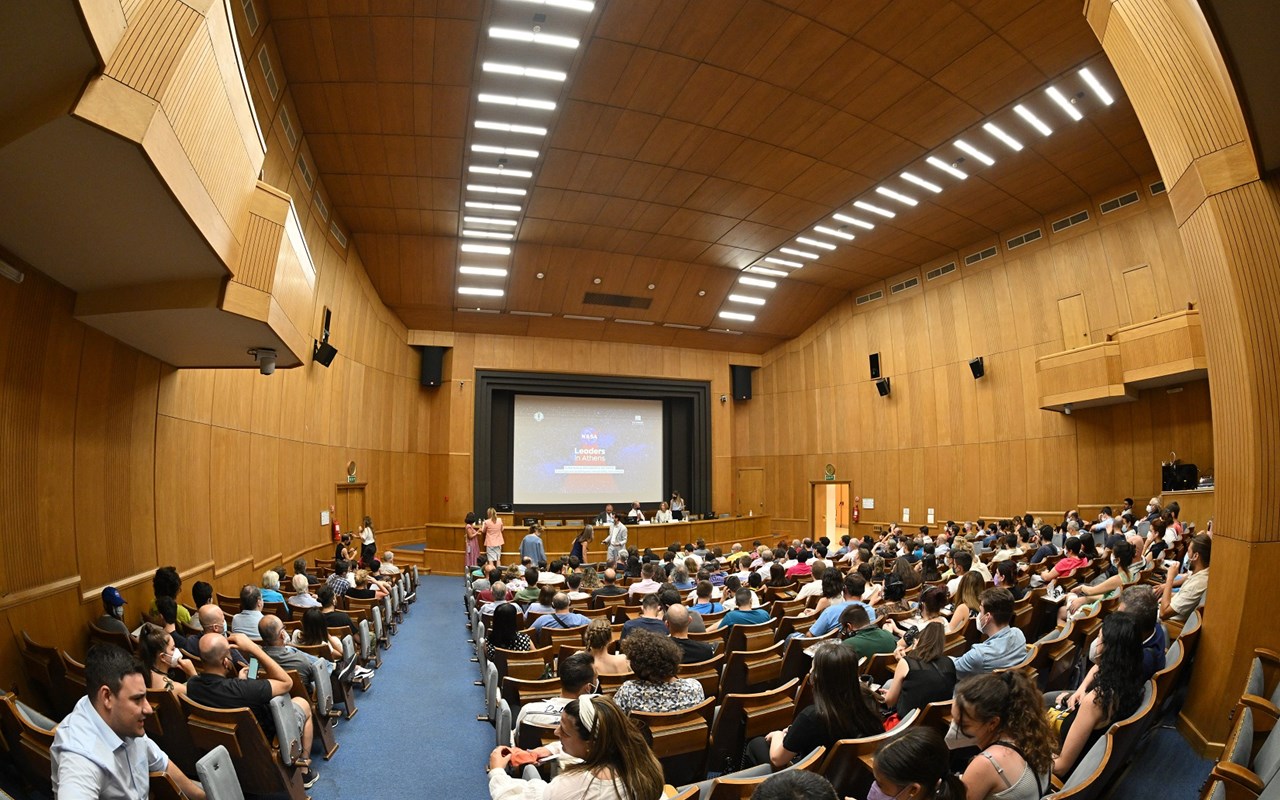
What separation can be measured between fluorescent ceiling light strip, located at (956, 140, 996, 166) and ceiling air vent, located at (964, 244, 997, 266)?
13.4ft

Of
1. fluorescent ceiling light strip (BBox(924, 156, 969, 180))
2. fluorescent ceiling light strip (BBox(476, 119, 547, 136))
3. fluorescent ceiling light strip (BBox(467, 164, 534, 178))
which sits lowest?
fluorescent ceiling light strip (BBox(467, 164, 534, 178))

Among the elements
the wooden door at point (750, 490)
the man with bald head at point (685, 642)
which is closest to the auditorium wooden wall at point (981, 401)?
the wooden door at point (750, 490)

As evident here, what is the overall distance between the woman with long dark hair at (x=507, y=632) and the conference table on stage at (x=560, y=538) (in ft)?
28.7

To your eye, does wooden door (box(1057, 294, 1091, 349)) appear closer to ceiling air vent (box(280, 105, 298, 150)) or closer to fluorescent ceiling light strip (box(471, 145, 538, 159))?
fluorescent ceiling light strip (box(471, 145, 538, 159))

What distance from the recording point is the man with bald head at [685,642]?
4645mm

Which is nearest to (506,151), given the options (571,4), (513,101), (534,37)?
(513,101)

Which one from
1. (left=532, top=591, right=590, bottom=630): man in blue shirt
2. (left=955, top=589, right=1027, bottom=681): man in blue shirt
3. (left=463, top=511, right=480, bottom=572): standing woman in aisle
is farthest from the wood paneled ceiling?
(left=955, top=589, right=1027, bottom=681): man in blue shirt

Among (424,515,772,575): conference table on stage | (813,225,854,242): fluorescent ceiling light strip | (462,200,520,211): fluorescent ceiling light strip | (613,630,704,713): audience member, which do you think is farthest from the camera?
(424,515,772,575): conference table on stage

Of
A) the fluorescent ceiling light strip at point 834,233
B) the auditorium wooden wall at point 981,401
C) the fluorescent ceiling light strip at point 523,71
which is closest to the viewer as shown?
the fluorescent ceiling light strip at point 523,71

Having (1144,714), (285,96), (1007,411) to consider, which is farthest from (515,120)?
(1007,411)

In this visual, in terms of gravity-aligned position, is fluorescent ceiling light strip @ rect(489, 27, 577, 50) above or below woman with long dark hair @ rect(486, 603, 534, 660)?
above

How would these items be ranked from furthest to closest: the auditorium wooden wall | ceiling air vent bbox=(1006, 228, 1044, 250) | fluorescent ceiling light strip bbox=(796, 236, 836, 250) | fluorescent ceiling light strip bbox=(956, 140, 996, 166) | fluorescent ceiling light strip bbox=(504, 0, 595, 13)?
fluorescent ceiling light strip bbox=(796, 236, 836, 250)
ceiling air vent bbox=(1006, 228, 1044, 250)
the auditorium wooden wall
fluorescent ceiling light strip bbox=(956, 140, 996, 166)
fluorescent ceiling light strip bbox=(504, 0, 595, 13)

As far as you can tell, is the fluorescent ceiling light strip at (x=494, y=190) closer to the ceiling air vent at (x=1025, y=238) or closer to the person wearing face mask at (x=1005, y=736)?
the ceiling air vent at (x=1025, y=238)

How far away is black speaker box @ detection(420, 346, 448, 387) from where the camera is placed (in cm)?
1786
